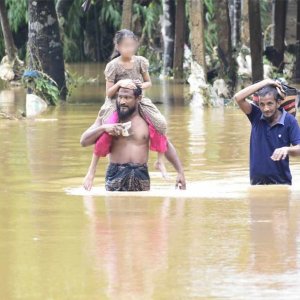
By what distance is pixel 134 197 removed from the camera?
30.2 feet

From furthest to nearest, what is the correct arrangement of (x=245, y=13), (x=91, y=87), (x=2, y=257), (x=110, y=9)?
1. (x=110, y=9)
2. (x=245, y=13)
3. (x=91, y=87)
4. (x=2, y=257)

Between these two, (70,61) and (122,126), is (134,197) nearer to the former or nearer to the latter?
(122,126)

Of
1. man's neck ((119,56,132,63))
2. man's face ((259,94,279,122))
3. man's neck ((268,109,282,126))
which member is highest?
man's neck ((119,56,132,63))

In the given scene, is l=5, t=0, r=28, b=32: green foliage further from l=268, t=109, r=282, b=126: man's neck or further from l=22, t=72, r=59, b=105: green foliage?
l=268, t=109, r=282, b=126: man's neck

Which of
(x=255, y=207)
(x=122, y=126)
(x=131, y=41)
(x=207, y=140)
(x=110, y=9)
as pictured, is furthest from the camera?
(x=110, y=9)

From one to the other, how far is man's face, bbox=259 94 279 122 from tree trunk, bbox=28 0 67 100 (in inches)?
493

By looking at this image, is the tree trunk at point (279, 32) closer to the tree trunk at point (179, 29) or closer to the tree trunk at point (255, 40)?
the tree trunk at point (179, 29)

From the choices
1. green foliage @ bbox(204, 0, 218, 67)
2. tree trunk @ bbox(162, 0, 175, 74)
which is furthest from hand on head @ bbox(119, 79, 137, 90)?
tree trunk @ bbox(162, 0, 175, 74)

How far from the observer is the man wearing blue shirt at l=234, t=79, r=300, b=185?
9.31 meters

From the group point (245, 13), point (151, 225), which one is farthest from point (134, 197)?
point (245, 13)

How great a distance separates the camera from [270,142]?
9398 mm

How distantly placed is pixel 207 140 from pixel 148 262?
7844 millimetres

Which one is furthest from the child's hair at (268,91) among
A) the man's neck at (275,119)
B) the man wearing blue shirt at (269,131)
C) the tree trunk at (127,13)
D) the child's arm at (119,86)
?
the tree trunk at (127,13)

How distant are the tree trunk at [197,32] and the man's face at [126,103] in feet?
38.7
